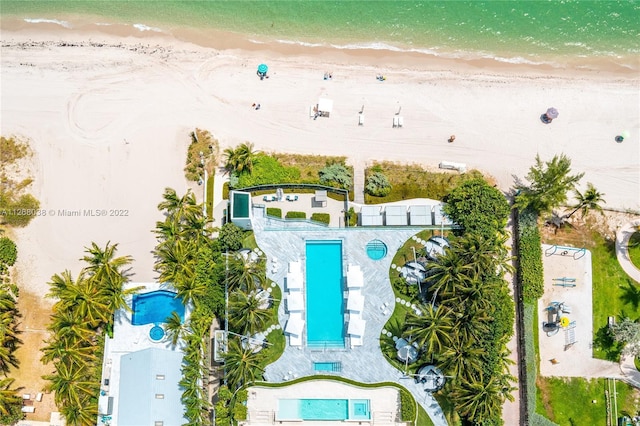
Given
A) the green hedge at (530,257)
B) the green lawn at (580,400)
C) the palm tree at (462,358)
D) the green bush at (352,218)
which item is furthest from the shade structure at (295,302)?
the green lawn at (580,400)

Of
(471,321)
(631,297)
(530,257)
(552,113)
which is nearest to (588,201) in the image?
(530,257)

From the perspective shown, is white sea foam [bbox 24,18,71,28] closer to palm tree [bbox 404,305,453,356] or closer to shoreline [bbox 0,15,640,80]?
shoreline [bbox 0,15,640,80]

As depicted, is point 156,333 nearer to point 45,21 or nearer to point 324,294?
point 324,294

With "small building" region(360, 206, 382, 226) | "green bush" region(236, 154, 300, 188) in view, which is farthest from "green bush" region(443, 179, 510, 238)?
"green bush" region(236, 154, 300, 188)

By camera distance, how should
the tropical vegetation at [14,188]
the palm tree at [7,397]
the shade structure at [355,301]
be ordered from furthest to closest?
the tropical vegetation at [14,188] < the shade structure at [355,301] < the palm tree at [7,397]

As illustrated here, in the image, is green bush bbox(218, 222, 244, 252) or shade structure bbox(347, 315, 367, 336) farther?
green bush bbox(218, 222, 244, 252)

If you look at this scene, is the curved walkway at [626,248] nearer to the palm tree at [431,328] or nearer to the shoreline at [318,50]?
the shoreline at [318,50]
